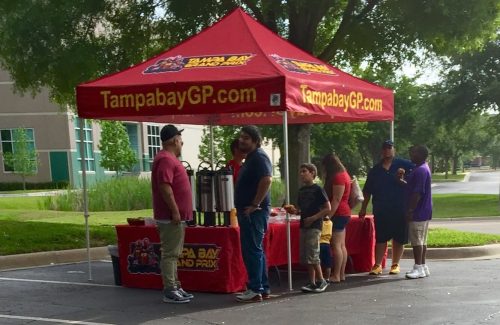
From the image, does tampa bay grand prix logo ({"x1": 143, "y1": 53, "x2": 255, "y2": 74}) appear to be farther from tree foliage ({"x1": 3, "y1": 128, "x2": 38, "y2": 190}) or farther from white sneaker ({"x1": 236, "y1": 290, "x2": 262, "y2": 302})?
tree foliage ({"x1": 3, "y1": 128, "x2": 38, "y2": 190})

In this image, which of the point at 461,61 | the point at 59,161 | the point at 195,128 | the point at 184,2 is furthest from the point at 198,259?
the point at 195,128

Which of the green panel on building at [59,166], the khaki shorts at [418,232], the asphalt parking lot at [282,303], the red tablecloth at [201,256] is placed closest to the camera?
the asphalt parking lot at [282,303]

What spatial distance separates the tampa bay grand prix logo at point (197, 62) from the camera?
302 inches

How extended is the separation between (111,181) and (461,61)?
16.9 metres

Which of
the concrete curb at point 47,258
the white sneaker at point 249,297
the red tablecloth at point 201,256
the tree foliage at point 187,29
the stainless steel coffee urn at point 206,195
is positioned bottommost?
the concrete curb at point 47,258

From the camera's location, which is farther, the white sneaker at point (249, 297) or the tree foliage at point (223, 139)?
the tree foliage at point (223, 139)

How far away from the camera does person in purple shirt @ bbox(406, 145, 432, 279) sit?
815 cm

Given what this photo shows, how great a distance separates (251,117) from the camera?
37.9 ft

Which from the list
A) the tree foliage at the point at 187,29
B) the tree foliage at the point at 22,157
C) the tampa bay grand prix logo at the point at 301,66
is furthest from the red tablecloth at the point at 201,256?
the tree foliage at the point at 22,157

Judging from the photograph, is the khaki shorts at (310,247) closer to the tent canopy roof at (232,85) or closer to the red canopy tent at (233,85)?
the red canopy tent at (233,85)

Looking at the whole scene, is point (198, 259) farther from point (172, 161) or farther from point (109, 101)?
point (109, 101)

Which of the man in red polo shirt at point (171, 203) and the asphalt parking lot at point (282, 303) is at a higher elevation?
the man in red polo shirt at point (171, 203)

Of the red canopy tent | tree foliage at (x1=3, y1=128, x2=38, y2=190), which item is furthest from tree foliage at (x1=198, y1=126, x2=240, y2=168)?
the red canopy tent

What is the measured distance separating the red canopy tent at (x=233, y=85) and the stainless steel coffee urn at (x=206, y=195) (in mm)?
872
